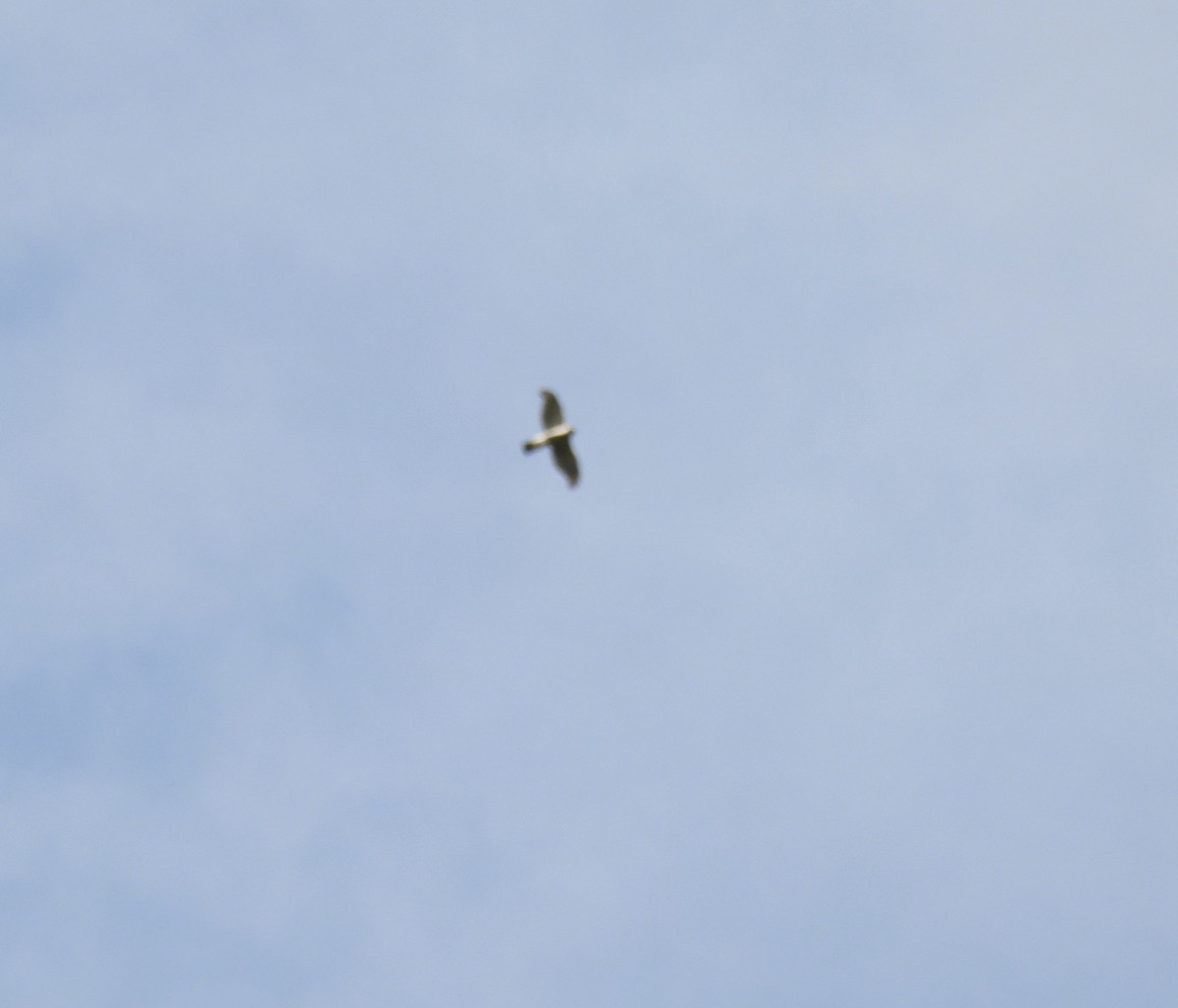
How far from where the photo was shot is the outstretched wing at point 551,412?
287 ft

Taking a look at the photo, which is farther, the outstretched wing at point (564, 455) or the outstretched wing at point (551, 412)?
the outstretched wing at point (564, 455)

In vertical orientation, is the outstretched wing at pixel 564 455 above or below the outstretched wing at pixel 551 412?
below

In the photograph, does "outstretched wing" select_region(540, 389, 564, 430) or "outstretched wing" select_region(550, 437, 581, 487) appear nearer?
"outstretched wing" select_region(540, 389, 564, 430)

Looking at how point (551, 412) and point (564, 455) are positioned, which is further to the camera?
point (564, 455)

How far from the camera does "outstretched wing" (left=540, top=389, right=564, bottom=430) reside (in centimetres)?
8738

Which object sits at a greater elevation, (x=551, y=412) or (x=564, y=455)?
(x=551, y=412)

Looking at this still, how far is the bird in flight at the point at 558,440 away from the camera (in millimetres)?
87688

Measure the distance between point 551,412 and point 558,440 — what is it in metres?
1.14

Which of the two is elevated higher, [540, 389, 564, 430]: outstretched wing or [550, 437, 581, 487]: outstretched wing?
[540, 389, 564, 430]: outstretched wing

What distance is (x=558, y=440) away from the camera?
290ft

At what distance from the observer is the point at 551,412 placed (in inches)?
3460

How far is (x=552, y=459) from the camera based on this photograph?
88438 mm

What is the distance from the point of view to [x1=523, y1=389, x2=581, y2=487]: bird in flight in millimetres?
87688
